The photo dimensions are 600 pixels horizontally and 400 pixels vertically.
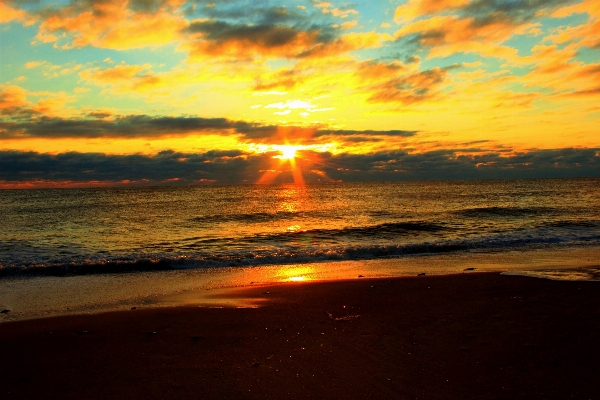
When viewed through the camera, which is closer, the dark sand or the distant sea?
the dark sand

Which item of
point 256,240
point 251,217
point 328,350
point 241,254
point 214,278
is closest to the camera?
point 328,350

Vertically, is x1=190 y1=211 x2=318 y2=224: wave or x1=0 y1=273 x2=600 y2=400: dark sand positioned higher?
x1=0 y1=273 x2=600 y2=400: dark sand

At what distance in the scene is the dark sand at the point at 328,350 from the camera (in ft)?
16.9

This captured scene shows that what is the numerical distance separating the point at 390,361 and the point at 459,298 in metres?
3.96

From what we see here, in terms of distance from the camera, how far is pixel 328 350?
629 centimetres

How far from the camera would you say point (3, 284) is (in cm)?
1312

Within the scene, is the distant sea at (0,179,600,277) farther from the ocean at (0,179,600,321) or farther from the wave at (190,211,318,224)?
the wave at (190,211,318,224)

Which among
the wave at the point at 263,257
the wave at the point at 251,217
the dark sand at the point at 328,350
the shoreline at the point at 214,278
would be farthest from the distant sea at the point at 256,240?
the dark sand at the point at 328,350

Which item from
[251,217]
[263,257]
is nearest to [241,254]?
[263,257]

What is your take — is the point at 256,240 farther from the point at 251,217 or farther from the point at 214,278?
the point at 251,217

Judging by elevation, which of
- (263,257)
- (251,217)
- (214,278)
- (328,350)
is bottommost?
(251,217)

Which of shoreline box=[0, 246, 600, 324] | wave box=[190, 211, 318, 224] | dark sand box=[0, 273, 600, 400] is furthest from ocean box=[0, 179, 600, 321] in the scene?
dark sand box=[0, 273, 600, 400]

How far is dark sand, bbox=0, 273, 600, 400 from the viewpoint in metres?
5.15

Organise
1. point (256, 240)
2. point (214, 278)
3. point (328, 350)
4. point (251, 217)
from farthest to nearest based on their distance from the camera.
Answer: point (251, 217), point (256, 240), point (214, 278), point (328, 350)
